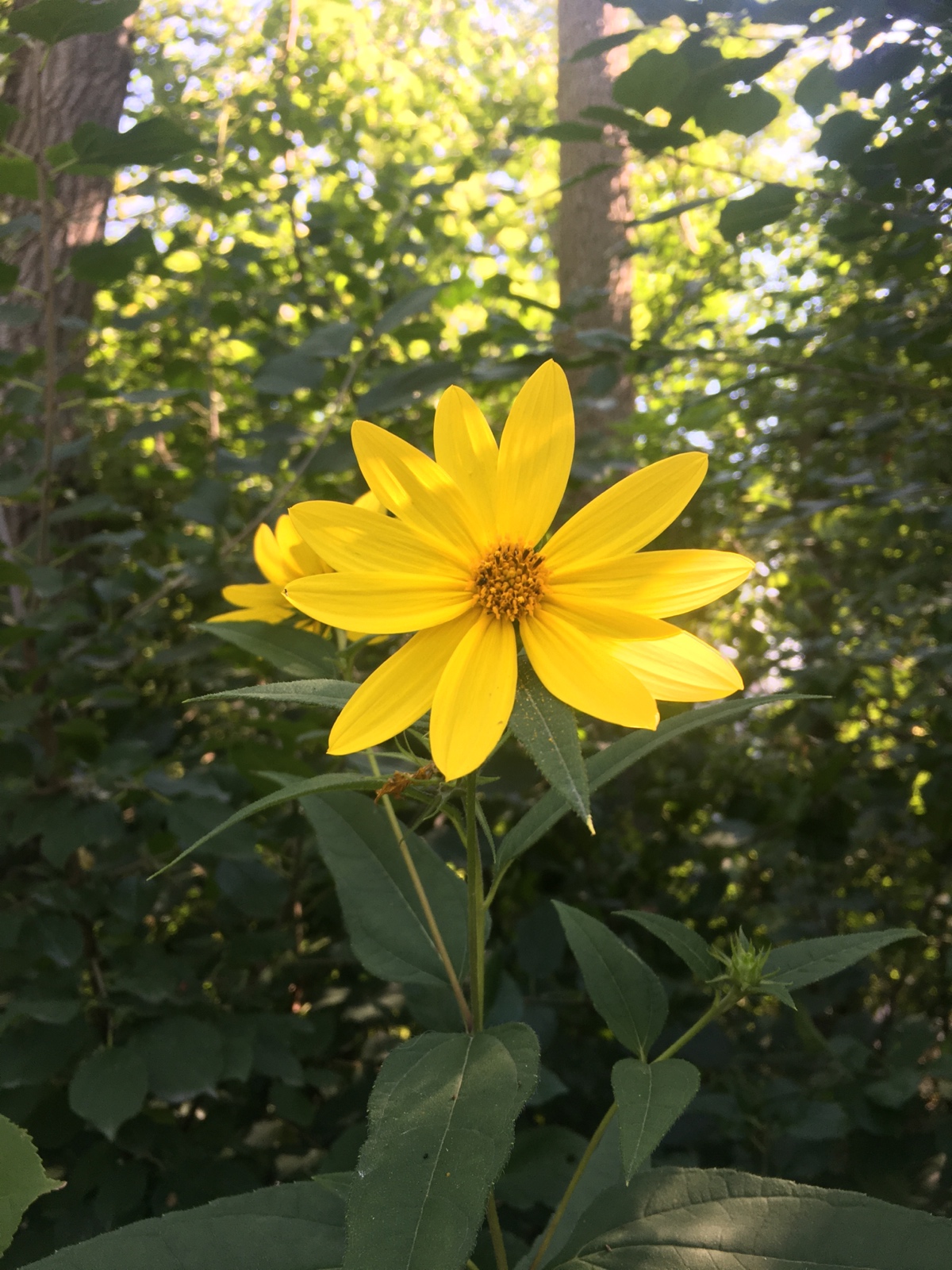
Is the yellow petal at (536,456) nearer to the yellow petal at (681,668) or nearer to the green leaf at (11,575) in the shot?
the yellow petal at (681,668)

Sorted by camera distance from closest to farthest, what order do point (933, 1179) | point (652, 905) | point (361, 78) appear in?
point (933, 1179), point (652, 905), point (361, 78)

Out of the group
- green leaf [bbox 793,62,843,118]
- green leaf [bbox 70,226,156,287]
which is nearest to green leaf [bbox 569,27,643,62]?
green leaf [bbox 793,62,843,118]

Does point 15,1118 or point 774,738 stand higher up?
point 774,738

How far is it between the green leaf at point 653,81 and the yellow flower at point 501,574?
95cm

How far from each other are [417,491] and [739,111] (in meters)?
1.07

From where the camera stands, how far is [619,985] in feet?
2.88

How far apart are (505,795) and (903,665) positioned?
130 cm

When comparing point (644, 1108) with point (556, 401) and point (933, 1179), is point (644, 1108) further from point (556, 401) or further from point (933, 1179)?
point (933, 1179)

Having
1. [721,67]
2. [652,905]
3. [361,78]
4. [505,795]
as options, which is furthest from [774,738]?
[361,78]

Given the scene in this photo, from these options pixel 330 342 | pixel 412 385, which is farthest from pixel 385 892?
pixel 330 342

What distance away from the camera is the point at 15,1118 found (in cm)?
137

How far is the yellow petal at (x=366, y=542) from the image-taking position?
76cm

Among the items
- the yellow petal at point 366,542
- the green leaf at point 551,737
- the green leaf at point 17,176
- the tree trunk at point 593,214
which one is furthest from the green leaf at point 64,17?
the tree trunk at point 593,214

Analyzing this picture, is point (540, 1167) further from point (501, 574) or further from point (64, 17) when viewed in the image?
point (64, 17)
